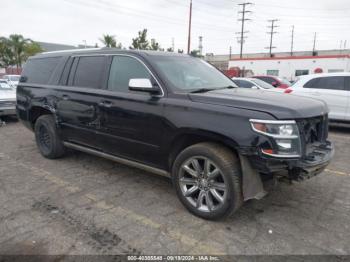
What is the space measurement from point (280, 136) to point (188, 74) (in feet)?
5.47

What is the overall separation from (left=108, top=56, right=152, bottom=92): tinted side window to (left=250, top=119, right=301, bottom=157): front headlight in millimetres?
1644

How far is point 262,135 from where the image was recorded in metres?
2.75

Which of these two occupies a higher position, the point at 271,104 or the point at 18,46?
the point at 18,46

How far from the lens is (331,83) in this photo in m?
8.23

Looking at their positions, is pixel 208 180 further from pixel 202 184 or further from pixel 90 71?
pixel 90 71

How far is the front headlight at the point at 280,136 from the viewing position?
273 cm

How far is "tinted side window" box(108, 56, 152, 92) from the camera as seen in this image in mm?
3808

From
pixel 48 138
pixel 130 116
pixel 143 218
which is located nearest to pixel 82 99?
pixel 130 116

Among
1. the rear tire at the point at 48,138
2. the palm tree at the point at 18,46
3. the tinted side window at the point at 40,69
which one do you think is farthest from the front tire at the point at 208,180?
the palm tree at the point at 18,46

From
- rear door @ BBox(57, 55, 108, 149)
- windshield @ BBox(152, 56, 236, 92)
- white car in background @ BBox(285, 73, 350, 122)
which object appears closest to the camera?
windshield @ BBox(152, 56, 236, 92)

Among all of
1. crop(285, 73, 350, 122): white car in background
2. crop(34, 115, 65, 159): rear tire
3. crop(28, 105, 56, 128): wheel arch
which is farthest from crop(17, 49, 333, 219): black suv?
crop(285, 73, 350, 122): white car in background

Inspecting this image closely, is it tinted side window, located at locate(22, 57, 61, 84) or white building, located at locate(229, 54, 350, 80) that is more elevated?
white building, located at locate(229, 54, 350, 80)

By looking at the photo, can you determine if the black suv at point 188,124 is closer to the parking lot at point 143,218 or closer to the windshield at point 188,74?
the windshield at point 188,74

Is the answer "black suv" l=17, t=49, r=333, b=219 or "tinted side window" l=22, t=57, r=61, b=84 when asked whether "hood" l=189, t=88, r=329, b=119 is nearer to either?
"black suv" l=17, t=49, r=333, b=219
